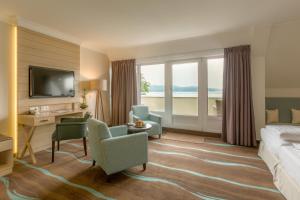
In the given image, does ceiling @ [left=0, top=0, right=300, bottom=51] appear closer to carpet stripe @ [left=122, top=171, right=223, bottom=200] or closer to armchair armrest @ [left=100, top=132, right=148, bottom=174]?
armchair armrest @ [left=100, top=132, right=148, bottom=174]

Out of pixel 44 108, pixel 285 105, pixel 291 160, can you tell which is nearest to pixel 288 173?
pixel 291 160

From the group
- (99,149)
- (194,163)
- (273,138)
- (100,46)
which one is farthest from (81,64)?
(273,138)

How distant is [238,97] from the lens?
12.1 ft

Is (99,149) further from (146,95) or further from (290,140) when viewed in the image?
(146,95)

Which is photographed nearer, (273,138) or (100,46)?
(273,138)

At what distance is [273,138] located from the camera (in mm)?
2553

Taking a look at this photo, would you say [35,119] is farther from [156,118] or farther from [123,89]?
[123,89]

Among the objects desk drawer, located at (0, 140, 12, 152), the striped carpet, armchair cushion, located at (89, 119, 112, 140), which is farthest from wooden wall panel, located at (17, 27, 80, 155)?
armchair cushion, located at (89, 119, 112, 140)

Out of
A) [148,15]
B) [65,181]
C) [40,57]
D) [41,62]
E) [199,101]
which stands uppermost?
[148,15]

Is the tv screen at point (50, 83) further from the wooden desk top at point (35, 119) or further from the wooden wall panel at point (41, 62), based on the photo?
the wooden desk top at point (35, 119)

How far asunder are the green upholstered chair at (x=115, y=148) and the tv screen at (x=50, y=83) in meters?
1.75

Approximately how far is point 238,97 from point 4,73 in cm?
474

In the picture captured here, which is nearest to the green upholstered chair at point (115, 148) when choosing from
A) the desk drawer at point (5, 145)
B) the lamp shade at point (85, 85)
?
the desk drawer at point (5, 145)

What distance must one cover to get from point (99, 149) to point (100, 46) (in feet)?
11.5
